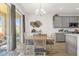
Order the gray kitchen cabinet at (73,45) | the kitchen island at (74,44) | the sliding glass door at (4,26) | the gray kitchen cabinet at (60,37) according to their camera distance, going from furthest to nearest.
Answer: the gray kitchen cabinet at (60,37) < the sliding glass door at (4,26) < the gray kitchen cabinet at (73,45) < the kitchen island at (74,44)

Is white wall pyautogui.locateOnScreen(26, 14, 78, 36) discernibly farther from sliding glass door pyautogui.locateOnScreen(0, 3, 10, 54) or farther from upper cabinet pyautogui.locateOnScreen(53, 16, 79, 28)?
sliding glass door pyautogui.locateOnScreen(0, 3, 10, 54)

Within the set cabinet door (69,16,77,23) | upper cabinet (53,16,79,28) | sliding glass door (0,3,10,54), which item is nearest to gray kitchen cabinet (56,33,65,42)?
upper cabinet (53,16,79,28)

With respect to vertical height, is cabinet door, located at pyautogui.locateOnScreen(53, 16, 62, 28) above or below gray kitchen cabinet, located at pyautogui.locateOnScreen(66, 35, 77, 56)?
above

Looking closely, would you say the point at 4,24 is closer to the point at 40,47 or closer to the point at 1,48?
the point at 1,48

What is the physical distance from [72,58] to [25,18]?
9.03m

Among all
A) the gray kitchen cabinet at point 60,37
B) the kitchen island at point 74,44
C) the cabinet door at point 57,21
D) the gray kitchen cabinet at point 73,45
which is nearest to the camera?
the kitchen island at point 74,44

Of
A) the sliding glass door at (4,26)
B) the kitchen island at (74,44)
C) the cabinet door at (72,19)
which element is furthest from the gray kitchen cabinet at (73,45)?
the cabinet door at (72,19)

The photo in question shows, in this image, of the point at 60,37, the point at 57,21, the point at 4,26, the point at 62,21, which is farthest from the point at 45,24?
the point at 4,26

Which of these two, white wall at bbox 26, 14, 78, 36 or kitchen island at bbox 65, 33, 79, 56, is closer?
kitchen island at bbox 65, 33, 79, 56

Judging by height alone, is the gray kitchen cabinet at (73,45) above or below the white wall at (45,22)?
below

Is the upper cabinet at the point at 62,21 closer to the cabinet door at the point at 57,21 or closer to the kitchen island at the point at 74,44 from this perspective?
the cabinet door at the point at 57,21

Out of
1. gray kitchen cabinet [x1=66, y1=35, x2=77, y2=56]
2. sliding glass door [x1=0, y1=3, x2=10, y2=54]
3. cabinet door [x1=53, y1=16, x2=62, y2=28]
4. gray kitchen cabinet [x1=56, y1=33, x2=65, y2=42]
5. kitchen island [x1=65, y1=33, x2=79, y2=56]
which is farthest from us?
cabinet door [x1=53, y1=16, x2=62, y2=28]

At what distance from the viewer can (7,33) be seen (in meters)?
6.38

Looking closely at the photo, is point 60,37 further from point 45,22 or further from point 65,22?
point 45,22
